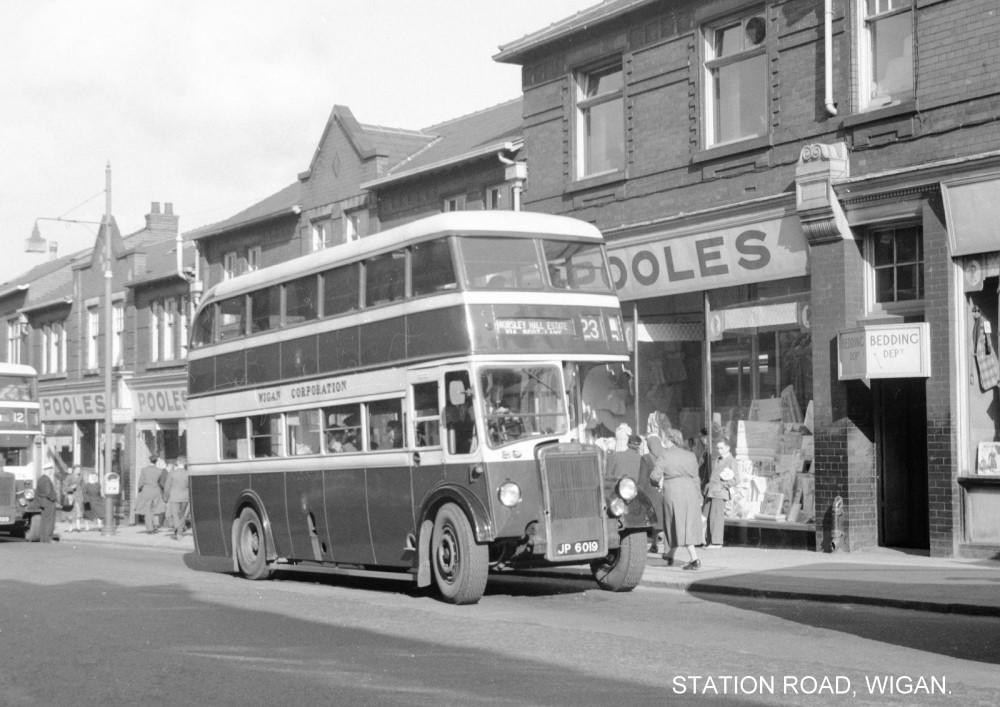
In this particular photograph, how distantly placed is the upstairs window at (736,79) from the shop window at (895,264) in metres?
2.56

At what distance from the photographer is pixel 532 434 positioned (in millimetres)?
14266

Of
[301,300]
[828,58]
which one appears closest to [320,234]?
[301,300]

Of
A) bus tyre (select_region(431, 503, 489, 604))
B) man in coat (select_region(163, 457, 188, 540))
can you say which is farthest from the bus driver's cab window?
man in coat (select_region(163, 457, 188, 540))

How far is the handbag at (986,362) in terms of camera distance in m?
17.0

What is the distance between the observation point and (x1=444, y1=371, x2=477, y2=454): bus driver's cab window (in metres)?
14.2

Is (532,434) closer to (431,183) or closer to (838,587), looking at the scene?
(838,587)

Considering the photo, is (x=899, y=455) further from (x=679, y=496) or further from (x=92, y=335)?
(x=92, y=335)

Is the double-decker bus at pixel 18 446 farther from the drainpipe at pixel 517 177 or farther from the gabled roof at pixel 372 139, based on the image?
the drainpipe at pixel 517 177

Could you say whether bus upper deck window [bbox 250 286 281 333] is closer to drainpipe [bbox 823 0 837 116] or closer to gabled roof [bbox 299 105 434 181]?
drainpipe [bbox 823 0 837 116]

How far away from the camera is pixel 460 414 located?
47.1 feet

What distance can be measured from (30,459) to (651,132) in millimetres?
16381

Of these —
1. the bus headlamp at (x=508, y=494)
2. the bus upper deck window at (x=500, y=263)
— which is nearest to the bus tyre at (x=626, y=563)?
the bus headlamp at (x=508, y=494)

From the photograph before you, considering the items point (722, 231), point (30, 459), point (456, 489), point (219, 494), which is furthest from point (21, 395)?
point (456, 489)

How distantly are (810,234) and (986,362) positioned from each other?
309 centimetres
